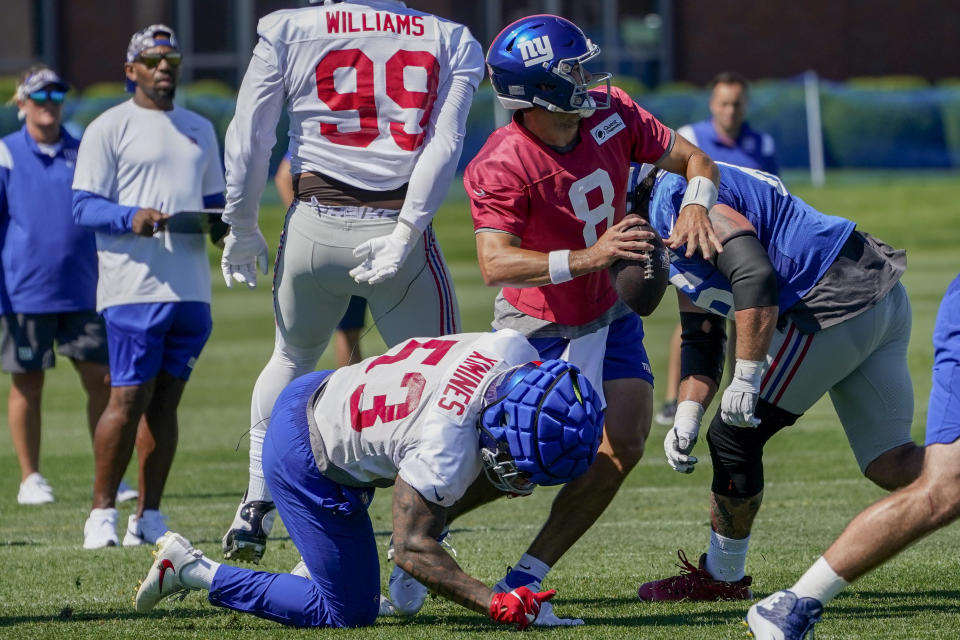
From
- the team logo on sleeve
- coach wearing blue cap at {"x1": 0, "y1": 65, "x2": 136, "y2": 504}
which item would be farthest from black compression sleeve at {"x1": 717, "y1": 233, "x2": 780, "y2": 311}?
coach wearing blue cap at {"x1": 0, "y1": 65, "x2": 136, "y2": 504}

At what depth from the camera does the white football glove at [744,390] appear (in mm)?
5324

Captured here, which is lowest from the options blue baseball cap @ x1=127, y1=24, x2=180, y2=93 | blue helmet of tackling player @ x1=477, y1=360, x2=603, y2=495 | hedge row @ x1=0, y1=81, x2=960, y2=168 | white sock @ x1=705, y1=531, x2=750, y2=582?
hedge row @ x1=0, y1=81, x2=960, y2=168

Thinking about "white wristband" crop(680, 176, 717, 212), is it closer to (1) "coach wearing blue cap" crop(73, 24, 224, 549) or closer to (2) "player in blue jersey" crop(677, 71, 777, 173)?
(1) "coach wearing blue cap" crop(73, 24, 224, 549)

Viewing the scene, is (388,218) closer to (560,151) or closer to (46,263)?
(560,151)

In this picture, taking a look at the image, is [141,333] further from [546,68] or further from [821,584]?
[821,584]

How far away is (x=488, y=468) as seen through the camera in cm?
480

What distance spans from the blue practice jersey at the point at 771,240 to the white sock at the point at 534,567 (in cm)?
112

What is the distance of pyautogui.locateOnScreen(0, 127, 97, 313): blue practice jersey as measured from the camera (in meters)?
9.19

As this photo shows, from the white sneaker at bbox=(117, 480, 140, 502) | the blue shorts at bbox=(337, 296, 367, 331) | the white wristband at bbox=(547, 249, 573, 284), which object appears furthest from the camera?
the blue shorts at bbox=(337, 296, 367, 331)

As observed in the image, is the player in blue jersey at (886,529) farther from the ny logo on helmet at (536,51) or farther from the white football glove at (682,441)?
the ny logo on helmet at (536,51)

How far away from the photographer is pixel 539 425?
4578 mm

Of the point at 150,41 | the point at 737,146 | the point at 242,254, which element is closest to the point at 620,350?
the point at 242,254

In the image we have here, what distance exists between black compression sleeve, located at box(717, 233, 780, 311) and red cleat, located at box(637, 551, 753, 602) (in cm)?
125

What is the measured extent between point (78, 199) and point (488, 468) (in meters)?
3.78
